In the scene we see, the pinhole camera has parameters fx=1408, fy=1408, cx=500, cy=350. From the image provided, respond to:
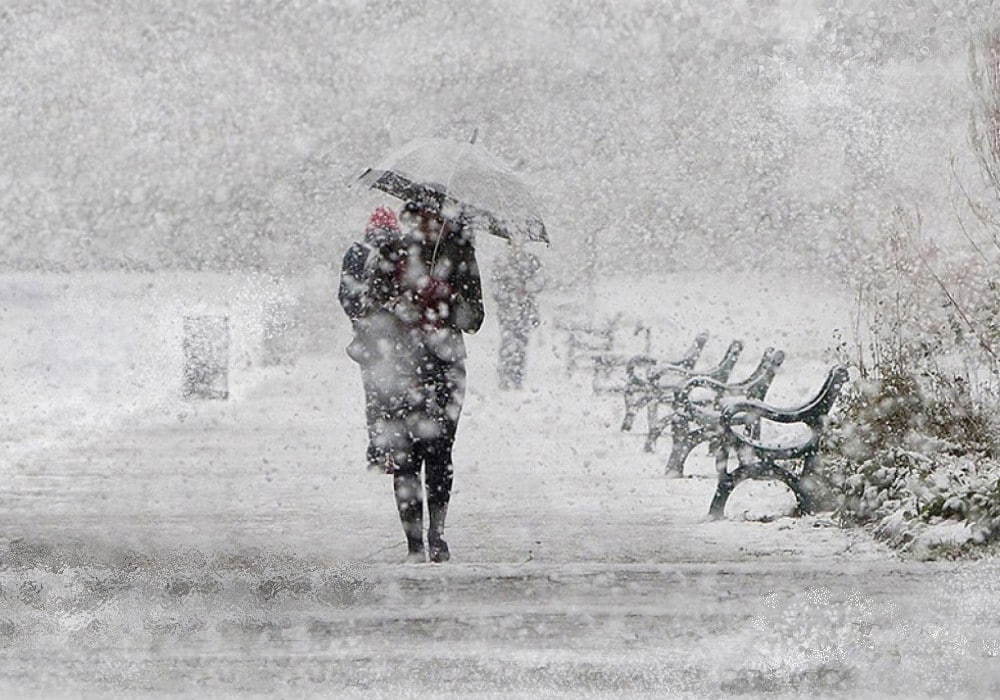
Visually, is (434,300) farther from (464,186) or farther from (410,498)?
(410,498)

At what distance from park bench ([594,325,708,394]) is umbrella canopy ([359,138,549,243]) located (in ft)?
17.1

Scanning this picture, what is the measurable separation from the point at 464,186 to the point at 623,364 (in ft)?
26.5

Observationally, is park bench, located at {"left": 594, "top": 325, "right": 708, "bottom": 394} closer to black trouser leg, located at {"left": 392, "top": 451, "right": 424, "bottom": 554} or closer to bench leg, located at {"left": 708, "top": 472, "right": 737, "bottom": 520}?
bench leg, located at {"left": 708, "top": 472, "right": 737, "bottom": 520}

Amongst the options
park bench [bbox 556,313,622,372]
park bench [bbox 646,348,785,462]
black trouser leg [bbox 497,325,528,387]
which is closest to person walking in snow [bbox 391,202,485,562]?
park bench [bbox 646,348,785,462]

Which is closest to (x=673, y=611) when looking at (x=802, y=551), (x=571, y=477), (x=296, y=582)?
(x=296, y=582)

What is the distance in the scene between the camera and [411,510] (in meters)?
6.04

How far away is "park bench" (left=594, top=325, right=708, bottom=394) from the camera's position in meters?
11.9

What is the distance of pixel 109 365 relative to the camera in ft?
65.6

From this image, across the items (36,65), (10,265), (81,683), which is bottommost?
(81,683)

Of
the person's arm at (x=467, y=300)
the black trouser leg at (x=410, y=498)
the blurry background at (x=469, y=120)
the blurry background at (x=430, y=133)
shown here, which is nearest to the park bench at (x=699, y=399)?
the black trouser leg at (x=410, y=498)

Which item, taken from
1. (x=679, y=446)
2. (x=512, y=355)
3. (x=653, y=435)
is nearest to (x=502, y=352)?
(x=512, y=355)

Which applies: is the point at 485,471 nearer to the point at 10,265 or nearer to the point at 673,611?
the point at 673,611

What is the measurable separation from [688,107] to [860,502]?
111 feet

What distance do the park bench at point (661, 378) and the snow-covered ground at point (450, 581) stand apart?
0.37 m
